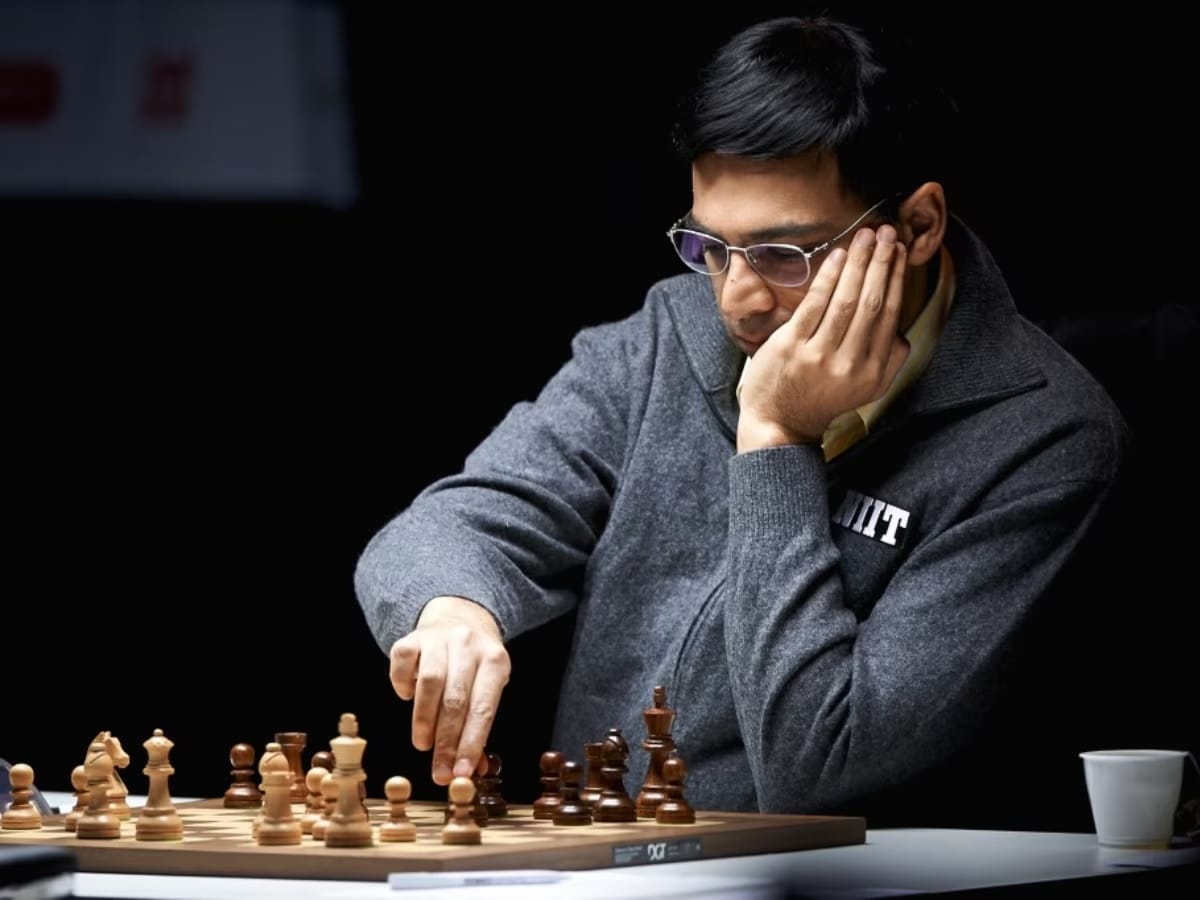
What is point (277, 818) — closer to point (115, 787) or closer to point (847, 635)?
point (115, 787)

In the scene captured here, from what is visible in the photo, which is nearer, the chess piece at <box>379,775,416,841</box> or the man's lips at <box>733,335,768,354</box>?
the chess piece at <box>379,775,416,841</box>

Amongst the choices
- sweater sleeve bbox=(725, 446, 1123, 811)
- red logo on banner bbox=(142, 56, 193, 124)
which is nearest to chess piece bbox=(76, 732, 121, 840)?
sweater sleeve bbox=(725, 446, 1123, 811)

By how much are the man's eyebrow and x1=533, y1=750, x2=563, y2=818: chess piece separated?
65cm

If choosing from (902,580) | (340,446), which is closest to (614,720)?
(902,580)

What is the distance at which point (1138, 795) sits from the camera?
185 cm

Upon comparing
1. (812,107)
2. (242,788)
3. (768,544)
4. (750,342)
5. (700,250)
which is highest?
(812,107)

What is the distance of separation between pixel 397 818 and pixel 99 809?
0.28 meters

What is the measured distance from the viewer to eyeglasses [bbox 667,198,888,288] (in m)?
2.25

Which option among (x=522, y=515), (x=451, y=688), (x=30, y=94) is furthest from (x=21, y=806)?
(x=30, y=94)

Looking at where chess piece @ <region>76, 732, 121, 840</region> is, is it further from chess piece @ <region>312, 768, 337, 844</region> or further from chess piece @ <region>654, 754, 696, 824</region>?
chess piece @ <region>654, 754, 696, 824</region>

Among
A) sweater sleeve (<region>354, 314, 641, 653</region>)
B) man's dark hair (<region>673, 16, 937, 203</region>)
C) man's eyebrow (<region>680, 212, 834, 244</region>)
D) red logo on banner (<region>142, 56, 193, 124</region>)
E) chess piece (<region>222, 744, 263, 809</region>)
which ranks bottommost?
chess piece (<region>222, 744, 263, 809</region>)

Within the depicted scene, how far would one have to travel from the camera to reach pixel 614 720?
2.47 metres

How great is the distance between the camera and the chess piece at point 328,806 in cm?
169

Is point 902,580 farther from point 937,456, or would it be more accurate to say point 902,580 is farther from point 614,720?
point 614,720
